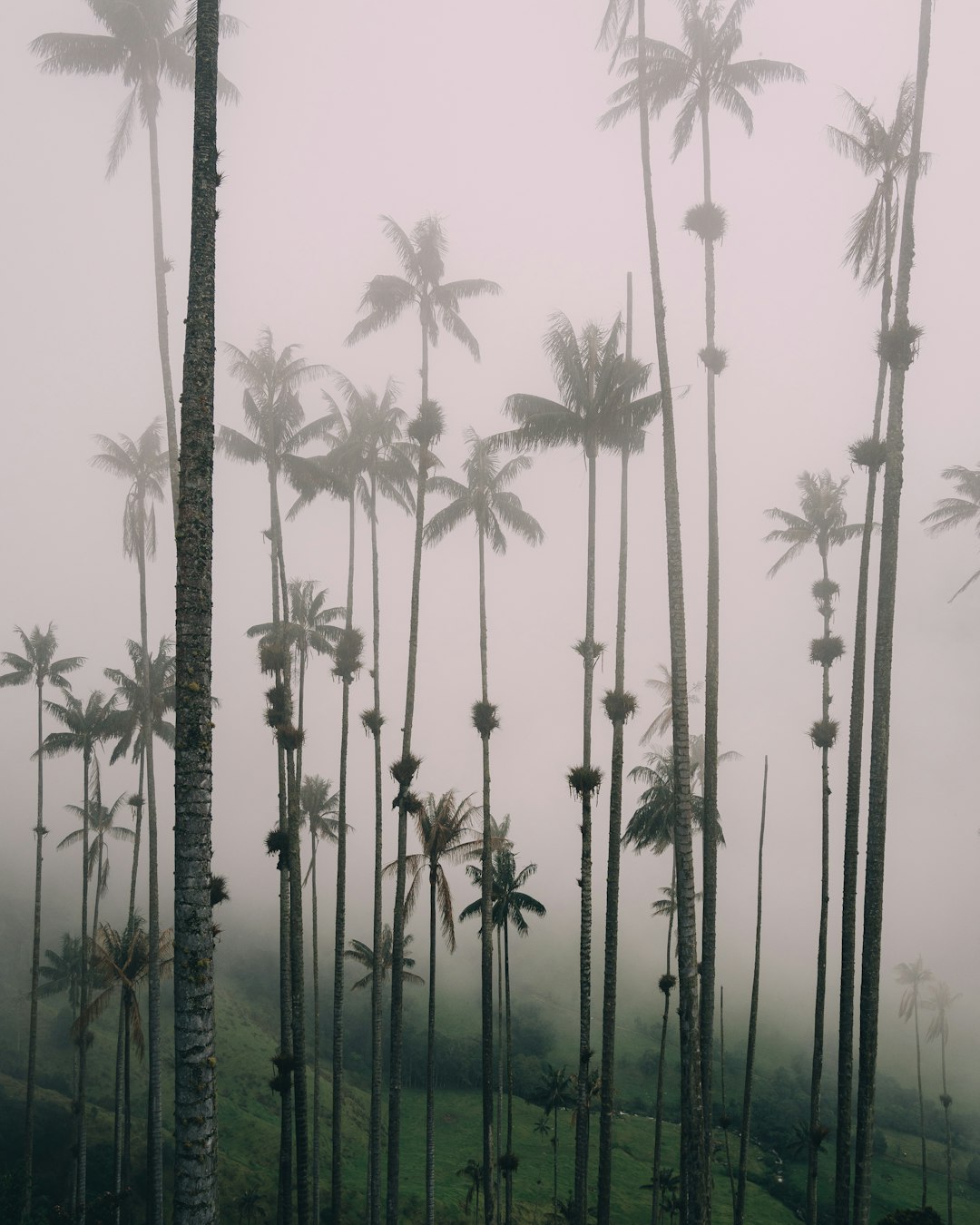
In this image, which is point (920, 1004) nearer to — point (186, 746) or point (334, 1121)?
point (334, 1121)

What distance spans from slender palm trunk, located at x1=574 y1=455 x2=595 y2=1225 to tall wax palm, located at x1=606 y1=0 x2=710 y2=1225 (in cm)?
432

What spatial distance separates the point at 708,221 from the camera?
1892 centimetres

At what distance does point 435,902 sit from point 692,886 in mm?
16314

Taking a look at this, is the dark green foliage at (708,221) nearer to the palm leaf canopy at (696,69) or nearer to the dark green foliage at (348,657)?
the palm leaf canopy at (696,69)

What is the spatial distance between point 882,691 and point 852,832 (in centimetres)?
396

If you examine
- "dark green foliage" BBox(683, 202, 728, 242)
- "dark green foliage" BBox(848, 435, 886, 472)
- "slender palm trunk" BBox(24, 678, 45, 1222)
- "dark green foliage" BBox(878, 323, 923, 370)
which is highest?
"dark green foliage" BBox(683, 202, 728, 242)

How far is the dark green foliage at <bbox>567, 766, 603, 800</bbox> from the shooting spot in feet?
63.9

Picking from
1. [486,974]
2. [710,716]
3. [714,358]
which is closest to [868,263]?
[714,358]

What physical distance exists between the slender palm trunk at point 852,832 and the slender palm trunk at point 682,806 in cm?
246

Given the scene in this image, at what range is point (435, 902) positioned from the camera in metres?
28.2

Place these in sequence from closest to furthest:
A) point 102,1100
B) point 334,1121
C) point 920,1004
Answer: point 334,1121
point 102,1100
point 920,1004

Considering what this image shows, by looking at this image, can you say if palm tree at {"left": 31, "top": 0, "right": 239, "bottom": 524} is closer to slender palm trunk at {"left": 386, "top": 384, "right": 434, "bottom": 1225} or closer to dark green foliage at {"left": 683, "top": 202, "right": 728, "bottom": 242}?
slender palm trunk at {"left": 386, "top": 384, "right": 434, "bottom": 1225}

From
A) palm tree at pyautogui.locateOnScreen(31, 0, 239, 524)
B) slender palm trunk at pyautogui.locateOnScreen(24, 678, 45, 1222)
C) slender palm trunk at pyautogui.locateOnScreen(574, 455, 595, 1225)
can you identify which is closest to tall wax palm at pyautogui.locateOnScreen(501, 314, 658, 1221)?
slender palm trunk at pyautogui.locateOnScreen(574, 455, 595, 1225)

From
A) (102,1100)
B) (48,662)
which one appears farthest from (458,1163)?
(48,662)
